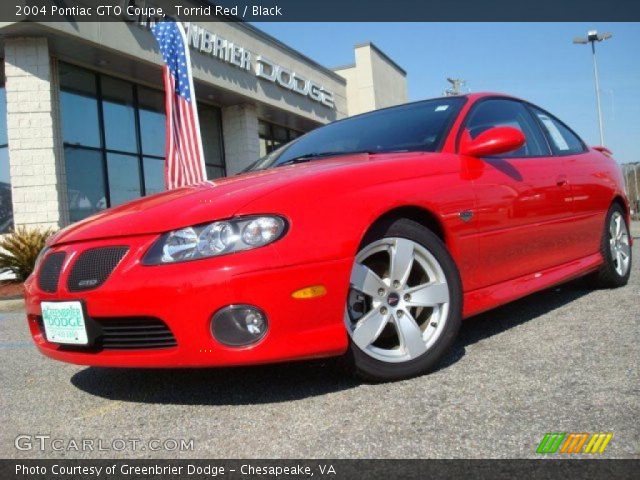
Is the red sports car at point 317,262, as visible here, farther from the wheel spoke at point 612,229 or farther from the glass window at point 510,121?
the wheel spoke at point 612,229

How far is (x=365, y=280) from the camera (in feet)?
7.59

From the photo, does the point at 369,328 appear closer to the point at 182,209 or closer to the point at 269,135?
the point at 182,209

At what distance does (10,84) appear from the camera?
965 centimetres

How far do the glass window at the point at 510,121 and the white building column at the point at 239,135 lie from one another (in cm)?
1181

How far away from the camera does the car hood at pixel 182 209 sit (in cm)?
214

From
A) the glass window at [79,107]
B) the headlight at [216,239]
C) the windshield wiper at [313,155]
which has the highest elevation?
the glass window at [79,107]

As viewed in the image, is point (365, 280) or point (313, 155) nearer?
point (365, 280)

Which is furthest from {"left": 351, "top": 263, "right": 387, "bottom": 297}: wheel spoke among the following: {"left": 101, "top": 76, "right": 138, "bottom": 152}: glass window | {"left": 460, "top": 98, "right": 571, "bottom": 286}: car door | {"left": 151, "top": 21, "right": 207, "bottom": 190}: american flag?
{"left": 101, "top": 76, "right": 138, "bottom": 152}: glass window

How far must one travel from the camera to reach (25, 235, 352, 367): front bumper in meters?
2.02

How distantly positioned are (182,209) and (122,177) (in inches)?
413

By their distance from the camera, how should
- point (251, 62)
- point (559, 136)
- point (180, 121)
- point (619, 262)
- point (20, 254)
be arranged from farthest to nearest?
point (251, 62)
point (180, 121)
point (20, 254)
point (619, 262)
point (559, 136)

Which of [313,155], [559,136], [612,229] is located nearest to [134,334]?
[313,155]

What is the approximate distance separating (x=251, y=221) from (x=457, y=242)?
3.60 feet

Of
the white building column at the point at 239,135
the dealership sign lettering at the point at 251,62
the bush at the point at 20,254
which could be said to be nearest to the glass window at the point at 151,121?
the dealership sign lettering at the point at 251,62
